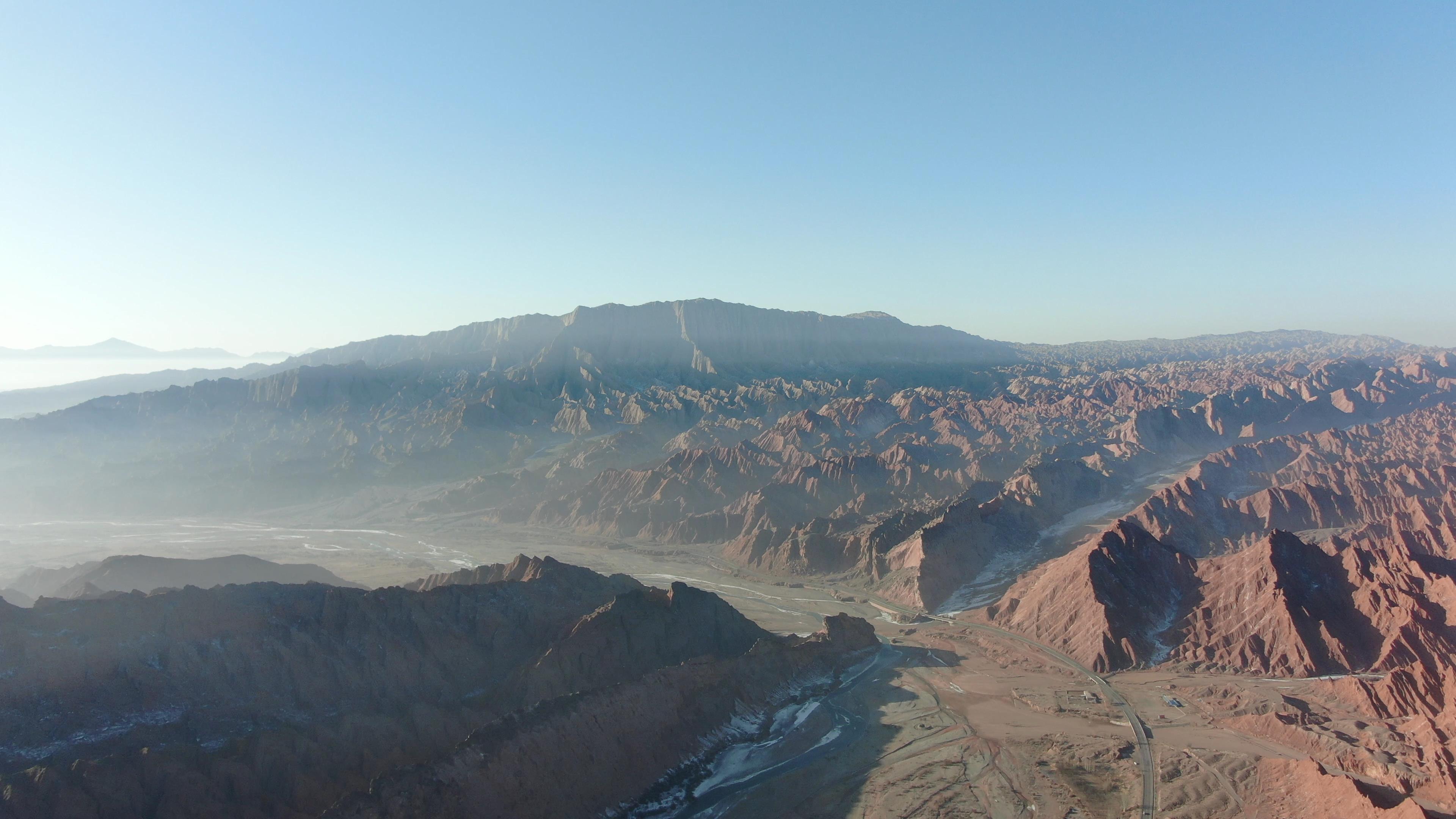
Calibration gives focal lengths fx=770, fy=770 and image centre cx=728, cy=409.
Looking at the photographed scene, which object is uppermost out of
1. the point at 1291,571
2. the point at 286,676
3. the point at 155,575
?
the point at 155,575

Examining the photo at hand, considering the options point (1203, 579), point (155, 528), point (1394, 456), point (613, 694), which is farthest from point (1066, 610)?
point (155, 528)

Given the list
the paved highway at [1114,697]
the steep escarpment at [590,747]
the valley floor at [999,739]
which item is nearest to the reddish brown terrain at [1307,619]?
the paved highway at [1114,697]

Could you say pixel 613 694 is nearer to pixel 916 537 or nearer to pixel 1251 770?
pixel 1251 770

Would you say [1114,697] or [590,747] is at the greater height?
[590,747]

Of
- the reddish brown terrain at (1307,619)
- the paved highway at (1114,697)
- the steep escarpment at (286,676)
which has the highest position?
the steep escarpment at (286,676)

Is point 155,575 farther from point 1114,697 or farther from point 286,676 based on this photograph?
point 1114,697

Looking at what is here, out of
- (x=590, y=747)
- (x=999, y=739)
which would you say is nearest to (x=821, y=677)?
(x=999, y=739)

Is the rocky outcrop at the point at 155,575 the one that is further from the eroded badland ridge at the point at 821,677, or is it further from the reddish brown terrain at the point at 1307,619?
the reddish brown terrain at the point at 1307,619

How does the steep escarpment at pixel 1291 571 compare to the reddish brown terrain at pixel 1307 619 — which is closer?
the reddish brown terrain at pixel 1307 619

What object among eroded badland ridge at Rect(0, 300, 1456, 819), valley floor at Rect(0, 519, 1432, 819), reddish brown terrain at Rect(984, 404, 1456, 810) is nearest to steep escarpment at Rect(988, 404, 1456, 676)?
reddish brown terrain at Rect(984, 404, 1456, 810)
